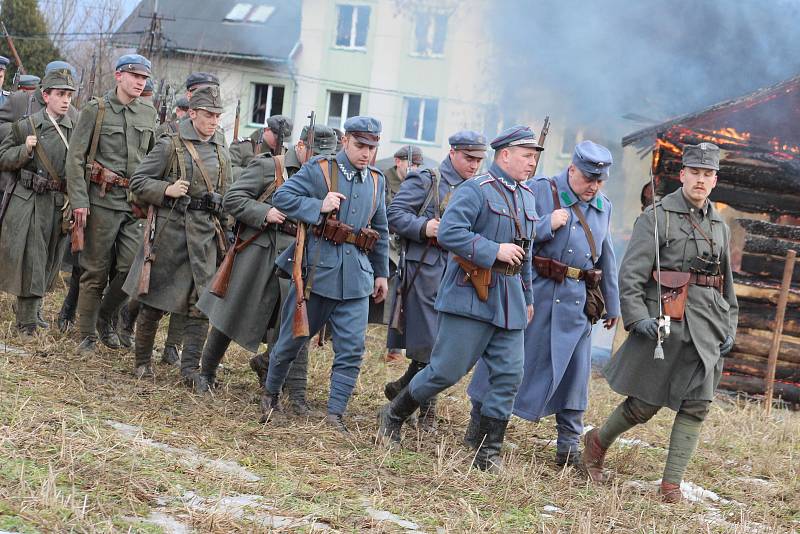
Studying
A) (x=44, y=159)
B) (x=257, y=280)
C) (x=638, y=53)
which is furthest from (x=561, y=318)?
(x=638, y=53)

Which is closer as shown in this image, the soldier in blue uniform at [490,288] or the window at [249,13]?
the soldier in blue uniform at [490,288]

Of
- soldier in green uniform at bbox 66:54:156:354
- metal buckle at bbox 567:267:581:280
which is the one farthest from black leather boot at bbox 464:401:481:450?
soldier in green uniform at bbox 66:54:156:354

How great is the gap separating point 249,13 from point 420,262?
104 feet

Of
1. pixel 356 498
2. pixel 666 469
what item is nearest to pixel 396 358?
pixel 666 469

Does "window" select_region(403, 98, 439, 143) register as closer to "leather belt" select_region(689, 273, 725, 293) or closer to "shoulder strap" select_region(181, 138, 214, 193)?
"shoulder strap" select_region(181, 138, 214, 193)

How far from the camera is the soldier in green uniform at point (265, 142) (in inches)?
352

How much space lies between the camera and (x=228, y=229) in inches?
336

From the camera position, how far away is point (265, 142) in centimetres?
1009

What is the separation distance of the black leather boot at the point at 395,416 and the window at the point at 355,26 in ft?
93.3

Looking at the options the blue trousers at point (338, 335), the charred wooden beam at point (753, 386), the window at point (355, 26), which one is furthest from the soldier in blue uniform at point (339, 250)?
the window at point (355, 26)

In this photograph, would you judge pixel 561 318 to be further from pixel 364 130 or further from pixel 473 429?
pixel 364 130

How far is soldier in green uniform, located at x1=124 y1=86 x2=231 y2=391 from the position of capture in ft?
26.4

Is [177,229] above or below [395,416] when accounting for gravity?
above

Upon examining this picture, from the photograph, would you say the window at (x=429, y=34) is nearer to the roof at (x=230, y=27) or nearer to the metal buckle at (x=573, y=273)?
the roof at (x=230, y=27)
